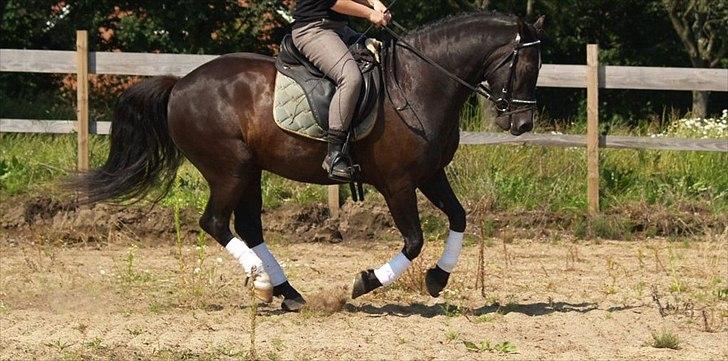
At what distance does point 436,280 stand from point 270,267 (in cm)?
121

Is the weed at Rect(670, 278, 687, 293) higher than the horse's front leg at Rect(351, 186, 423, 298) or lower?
lower

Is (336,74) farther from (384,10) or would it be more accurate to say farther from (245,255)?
(245,255)

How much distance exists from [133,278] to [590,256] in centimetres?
425

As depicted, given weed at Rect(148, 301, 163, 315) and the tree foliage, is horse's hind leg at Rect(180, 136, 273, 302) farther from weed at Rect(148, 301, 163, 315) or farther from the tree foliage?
the tree foliage

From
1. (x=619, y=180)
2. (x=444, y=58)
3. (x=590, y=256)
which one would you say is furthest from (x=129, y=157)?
(x=619, y=180)

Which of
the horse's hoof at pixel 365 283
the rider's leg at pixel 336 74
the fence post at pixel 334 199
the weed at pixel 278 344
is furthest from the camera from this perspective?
the fence post at pixel 334 199

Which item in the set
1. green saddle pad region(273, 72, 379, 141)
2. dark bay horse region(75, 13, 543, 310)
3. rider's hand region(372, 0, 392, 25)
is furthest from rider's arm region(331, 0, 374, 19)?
green saddle pad region(273, 72, 379, 141)

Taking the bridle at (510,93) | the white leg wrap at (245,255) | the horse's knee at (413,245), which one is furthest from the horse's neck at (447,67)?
the white leg wrap at (245,255)

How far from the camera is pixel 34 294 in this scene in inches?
399

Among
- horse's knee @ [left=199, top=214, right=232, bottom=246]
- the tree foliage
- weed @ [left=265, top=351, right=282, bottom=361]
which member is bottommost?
weed @ [left=265, top=351, right=282, bottom=361]

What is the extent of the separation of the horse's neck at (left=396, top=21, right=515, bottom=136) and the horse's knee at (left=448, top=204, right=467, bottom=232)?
617 mm

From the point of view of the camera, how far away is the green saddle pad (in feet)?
31.0

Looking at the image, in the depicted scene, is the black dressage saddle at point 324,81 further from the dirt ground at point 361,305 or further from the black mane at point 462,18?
the dirt ground at point 361,305

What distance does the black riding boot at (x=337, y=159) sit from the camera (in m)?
9.26
